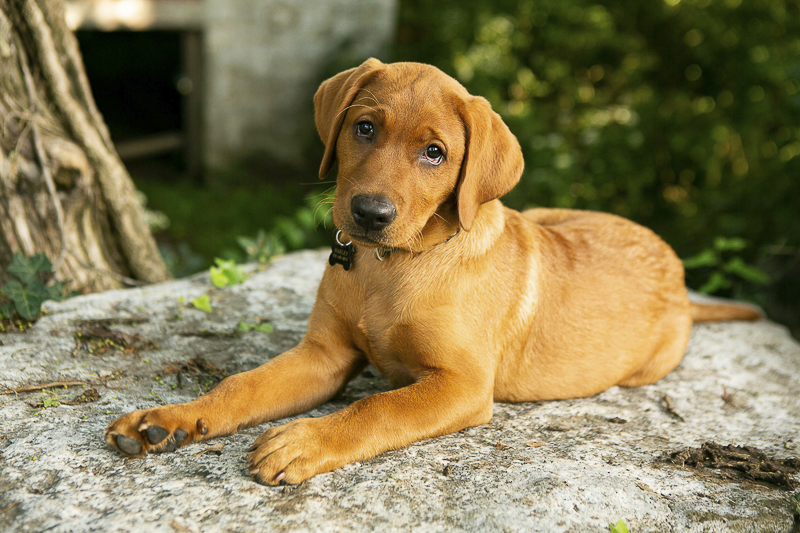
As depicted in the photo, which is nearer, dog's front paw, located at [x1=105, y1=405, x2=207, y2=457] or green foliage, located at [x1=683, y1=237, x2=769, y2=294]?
dog's front paw, located at [x1=105, y1=405, x2=207, y2=457]

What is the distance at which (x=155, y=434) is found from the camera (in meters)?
2.55

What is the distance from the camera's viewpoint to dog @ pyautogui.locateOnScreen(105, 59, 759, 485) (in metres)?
2.71

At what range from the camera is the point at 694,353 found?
13.9 feet

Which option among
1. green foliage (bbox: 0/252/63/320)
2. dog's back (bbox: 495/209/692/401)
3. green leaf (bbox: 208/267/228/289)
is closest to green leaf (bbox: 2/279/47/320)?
green foliage (bbox: 0/252/63/320)

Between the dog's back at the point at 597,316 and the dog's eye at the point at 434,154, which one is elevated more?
the dog's eye at the point at 434,154

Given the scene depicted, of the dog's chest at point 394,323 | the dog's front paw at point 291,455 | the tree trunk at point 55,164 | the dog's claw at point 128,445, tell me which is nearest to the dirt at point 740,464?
the dog's chest at point 394,323

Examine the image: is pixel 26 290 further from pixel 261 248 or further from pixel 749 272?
pixel 749 272

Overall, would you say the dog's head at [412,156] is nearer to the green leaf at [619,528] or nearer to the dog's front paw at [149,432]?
the dog's front paw at [149,432]

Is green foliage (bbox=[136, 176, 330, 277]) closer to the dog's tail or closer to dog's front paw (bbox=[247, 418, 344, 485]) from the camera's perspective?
the dog's tail

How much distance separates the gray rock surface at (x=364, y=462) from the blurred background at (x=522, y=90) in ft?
14.5

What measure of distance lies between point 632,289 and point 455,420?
148 centimetres

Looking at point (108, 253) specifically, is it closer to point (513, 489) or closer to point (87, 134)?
point (87, 134)

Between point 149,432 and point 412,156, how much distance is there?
1550mm

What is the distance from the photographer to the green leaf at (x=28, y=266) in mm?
3781
